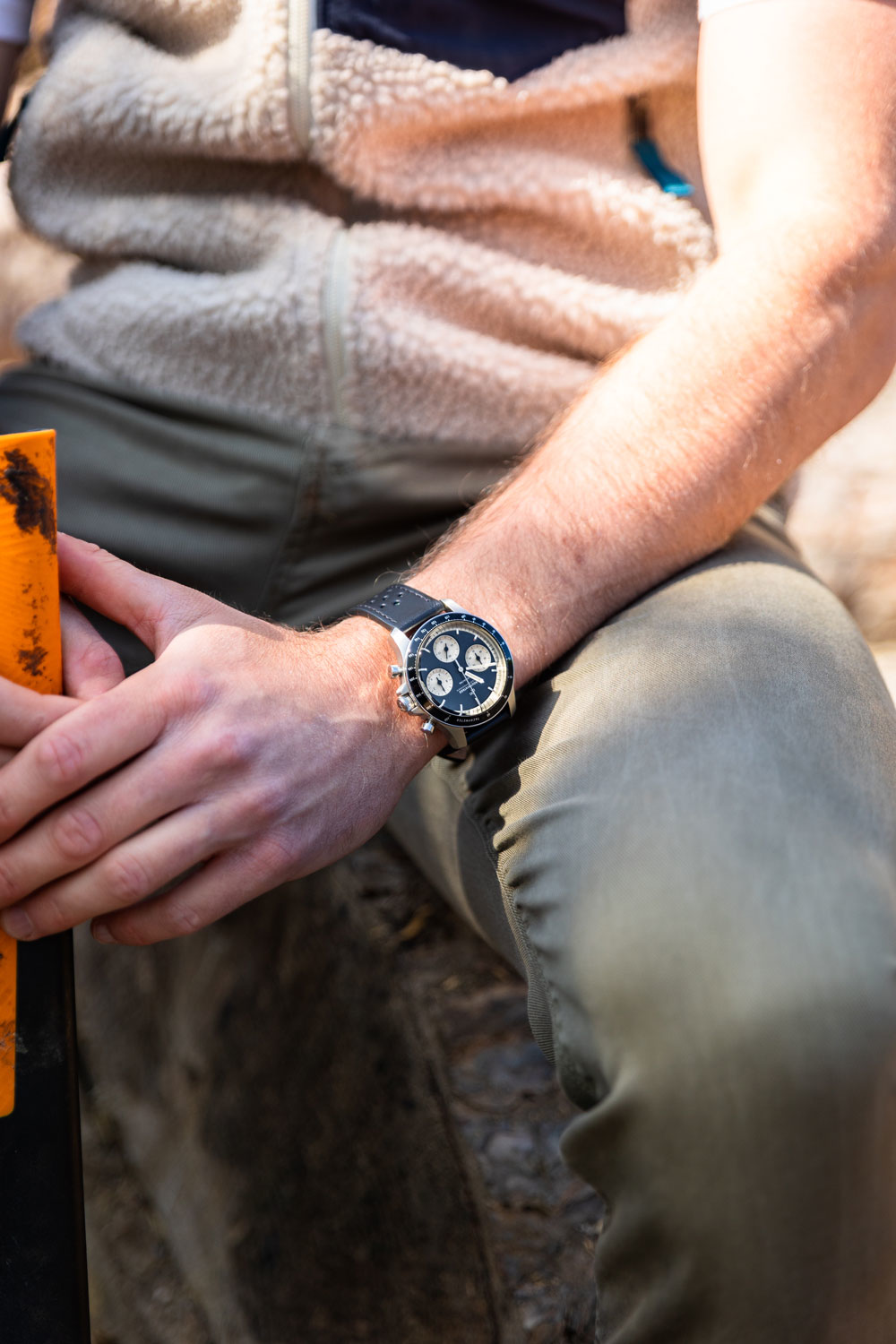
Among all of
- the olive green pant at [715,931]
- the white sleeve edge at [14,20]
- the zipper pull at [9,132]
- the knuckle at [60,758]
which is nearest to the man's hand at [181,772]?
the knuckle at [60,758]

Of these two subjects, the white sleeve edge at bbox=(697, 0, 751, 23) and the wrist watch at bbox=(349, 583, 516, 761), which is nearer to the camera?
the wrist watch at bbox=(349, 583, 516, 761)

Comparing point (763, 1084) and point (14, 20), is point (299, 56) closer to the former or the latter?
point (14, 20)

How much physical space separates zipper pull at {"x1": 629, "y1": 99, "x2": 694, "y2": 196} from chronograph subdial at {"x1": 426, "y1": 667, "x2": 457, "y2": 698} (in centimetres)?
59

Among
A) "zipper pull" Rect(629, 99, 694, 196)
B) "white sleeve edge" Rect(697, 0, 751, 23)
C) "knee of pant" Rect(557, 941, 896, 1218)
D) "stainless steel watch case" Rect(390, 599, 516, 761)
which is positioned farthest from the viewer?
"zipper pull" Rect(629, 99, 694, 196)

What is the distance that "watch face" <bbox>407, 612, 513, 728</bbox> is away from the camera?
2.74 feet

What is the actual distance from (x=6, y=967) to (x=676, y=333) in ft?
2.51

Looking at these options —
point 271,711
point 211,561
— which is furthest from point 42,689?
point 211,561

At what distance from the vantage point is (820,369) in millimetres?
952

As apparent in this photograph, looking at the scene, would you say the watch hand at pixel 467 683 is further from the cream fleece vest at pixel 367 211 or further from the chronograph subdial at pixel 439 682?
the cream fleece vest at pixel 367 211

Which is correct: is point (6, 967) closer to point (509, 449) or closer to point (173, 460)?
point (173, 460)

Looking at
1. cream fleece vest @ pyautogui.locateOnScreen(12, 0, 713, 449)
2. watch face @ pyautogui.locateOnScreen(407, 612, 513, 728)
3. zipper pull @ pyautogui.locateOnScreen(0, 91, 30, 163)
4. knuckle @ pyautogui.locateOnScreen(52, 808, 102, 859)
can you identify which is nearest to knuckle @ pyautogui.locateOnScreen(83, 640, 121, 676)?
knuckle @ pyautogui.locateOnScreen(52, 808, 102, 859)

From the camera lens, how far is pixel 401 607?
87 centimetres

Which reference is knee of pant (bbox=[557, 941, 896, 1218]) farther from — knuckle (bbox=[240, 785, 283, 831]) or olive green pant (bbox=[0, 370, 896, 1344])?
knuckle (bbox=[240, 785, 283, 831])

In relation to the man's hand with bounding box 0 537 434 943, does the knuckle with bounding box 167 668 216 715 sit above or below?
above
